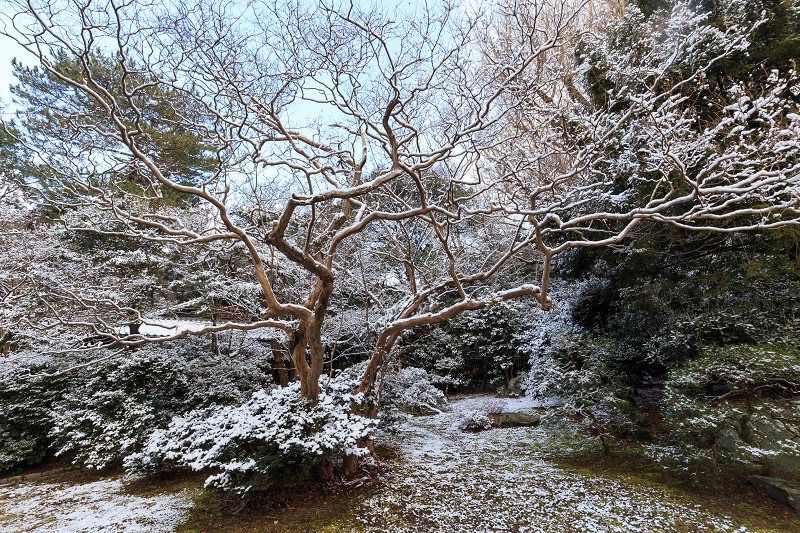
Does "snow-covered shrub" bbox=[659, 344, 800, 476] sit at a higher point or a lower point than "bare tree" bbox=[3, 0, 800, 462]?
lower

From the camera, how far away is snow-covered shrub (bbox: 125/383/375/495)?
143 inches

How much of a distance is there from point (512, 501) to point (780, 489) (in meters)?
2.49

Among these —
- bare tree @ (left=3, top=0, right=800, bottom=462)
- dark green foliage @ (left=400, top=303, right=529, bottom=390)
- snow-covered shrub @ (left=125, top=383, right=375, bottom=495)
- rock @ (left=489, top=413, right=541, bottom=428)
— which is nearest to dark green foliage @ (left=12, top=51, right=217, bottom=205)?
bare tree @ (left=3, top=0, right=800, bottom=462)

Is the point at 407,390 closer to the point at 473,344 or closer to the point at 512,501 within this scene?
the point at 512,501

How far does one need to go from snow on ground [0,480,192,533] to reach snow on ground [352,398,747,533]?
84.3 inches

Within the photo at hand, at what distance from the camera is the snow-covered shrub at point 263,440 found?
3637 millimetres

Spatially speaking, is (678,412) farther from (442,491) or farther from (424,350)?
(424,350)

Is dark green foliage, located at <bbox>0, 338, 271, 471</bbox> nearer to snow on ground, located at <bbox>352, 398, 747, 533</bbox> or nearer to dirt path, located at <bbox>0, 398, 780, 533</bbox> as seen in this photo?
dirt path, located at <bbox>0, 398, 780, 533</bbox>

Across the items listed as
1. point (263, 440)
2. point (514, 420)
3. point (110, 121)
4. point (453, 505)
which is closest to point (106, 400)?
point (263, 440)

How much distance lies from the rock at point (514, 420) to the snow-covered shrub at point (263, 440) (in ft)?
13.2

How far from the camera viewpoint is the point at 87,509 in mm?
4180

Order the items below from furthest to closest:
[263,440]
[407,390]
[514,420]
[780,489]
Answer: [514,420], [407,390], [263,440], [780,489]

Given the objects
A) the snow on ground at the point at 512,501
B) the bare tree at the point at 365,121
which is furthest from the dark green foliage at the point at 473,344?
the bare tree at the point at 365,121

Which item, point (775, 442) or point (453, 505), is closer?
point (775, 442)
